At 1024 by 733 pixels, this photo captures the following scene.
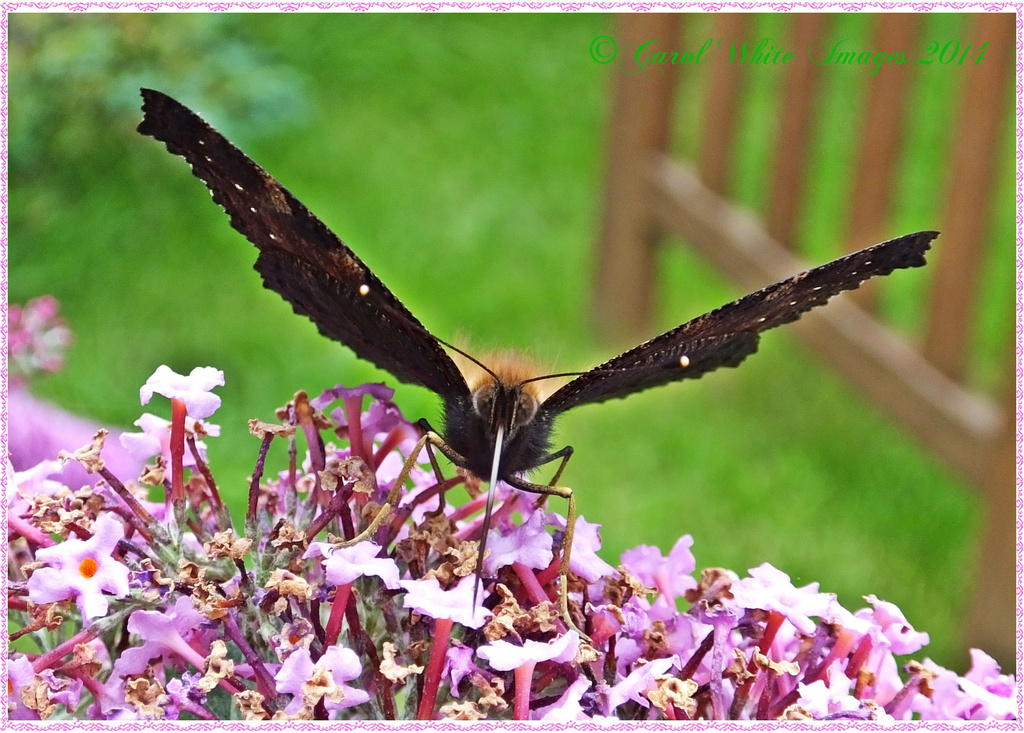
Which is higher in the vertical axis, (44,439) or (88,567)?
(44,439)

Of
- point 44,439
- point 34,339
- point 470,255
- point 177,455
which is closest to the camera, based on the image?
point 177,455

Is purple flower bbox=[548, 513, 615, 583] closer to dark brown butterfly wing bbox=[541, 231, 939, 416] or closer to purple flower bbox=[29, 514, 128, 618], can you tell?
dark brown butterfly wing bbox=[541, 231, 939, 416]

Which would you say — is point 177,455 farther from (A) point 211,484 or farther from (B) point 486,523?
(B) point 486,523

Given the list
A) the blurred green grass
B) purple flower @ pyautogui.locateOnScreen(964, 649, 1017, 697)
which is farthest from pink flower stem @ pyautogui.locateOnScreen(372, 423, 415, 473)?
the blurred green grass

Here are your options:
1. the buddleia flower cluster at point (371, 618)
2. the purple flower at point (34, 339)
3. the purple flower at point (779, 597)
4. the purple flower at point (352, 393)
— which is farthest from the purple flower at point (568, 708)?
the purple flower at point (34, 339)

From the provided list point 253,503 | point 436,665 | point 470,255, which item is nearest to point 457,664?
point 436,665
